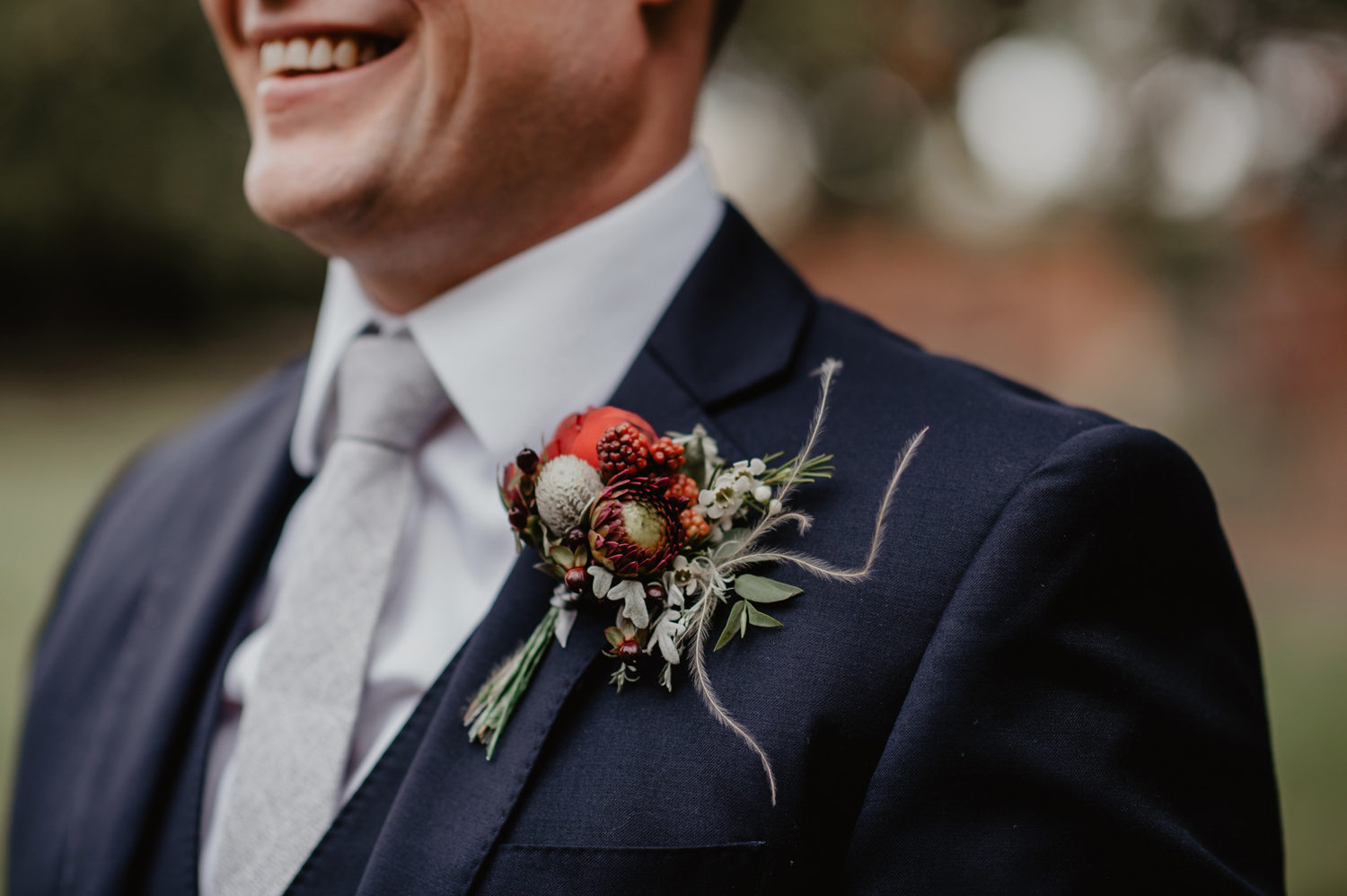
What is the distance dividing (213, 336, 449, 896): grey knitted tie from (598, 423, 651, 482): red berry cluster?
463 mm

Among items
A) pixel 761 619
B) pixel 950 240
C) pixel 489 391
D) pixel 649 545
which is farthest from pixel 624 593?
pixel 950 240

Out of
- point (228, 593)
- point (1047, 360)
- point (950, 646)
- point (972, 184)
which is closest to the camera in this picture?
point (950, 646)

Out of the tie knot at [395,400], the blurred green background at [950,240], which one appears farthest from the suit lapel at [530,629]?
the blurred green background at [950,240]

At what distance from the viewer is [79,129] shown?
17031 mm

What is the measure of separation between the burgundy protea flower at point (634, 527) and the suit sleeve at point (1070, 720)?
35 centimetres

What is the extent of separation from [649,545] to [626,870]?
39 cm

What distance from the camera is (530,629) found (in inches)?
54.3

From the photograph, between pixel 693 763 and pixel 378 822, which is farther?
pixel 378 822

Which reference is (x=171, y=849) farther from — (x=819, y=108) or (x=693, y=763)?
(x=819, y=108)

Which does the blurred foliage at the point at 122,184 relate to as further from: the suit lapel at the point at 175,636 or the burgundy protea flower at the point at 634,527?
the burgundy protea flower at the point at 634,527

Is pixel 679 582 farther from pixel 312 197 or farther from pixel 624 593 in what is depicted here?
pixel 312 197

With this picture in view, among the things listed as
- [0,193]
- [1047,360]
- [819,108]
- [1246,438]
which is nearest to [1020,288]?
[1047,360]

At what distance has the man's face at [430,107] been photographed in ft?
4.79

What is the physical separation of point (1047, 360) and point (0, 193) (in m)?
17.6
